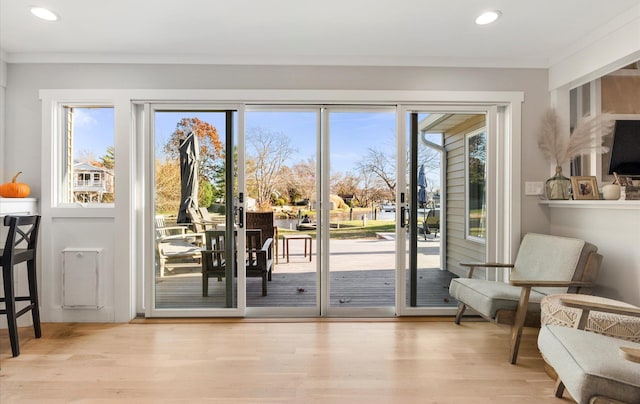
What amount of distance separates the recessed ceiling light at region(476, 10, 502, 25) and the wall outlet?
1.52 meters

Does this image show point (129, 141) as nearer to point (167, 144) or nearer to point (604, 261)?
point (167, 144)

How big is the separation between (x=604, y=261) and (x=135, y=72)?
4311 mm

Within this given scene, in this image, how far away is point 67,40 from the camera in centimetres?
292

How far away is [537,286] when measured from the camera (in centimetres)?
242

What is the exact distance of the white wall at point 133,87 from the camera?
317cm

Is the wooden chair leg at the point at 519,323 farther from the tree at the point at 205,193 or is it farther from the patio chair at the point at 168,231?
the patio chair at the point at 168,231

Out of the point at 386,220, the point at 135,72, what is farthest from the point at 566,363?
the point at 135,72

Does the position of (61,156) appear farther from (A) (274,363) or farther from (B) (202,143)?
(A) (274,363)

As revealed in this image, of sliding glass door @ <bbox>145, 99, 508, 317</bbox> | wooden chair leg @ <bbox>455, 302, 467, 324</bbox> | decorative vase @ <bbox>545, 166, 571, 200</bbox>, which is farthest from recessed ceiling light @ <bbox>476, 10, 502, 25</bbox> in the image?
wooden chair leg @ <bbox>455, 302, 467, 324</bbox>

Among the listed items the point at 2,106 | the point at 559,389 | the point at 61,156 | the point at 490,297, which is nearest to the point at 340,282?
the point at 490,297

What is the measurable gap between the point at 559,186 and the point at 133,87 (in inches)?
157

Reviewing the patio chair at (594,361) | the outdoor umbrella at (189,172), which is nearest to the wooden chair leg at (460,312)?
the patio chair at (594,361)

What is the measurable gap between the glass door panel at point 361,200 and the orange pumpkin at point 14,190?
8.79 feet

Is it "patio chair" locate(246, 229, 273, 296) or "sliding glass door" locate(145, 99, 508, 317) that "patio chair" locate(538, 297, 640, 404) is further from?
"patio chair" locate(246, 229, 273, 296)
